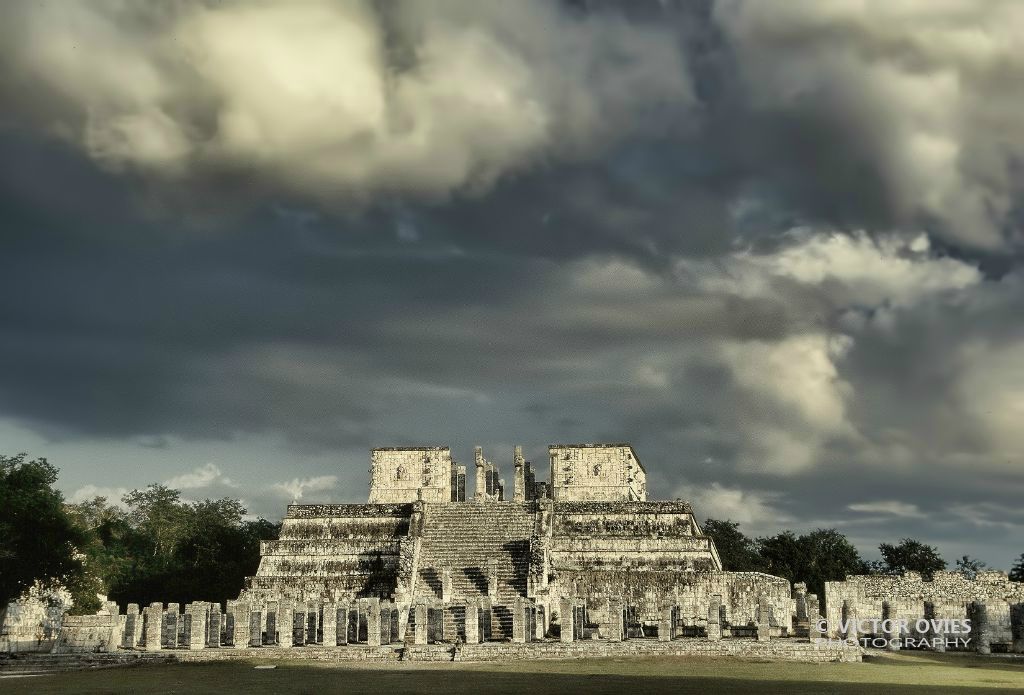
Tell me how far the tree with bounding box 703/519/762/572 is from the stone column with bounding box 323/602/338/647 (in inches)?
1517

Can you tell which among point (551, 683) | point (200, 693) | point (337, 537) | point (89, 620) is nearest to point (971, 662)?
point (551, 683)

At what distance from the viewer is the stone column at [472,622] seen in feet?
110

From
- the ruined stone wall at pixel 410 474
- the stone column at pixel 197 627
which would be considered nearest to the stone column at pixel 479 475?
the ruined stone wall at pixel 410 474

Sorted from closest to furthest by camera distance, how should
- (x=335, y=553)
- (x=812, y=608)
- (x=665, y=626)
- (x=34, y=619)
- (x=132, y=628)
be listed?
(x=665, y=626) → (x=132, y=628) → (x=812, y=608) → (x=335, y=553) → (x=34, y=619)

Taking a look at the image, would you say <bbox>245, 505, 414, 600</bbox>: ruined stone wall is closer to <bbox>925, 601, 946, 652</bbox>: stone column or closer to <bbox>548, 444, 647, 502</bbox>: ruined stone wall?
<bbox>548, 444, 647, 502</bbox>: ruined stone wall

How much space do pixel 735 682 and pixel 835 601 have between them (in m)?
18.2

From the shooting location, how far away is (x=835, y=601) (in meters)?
41.2

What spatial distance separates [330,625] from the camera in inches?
1378

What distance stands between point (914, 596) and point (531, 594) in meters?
15.1

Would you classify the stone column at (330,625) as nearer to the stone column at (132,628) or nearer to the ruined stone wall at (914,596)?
the stone column at (132,628)

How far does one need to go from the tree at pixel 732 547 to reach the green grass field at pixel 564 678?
124ft

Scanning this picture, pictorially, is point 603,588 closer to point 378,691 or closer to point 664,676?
point 664,676

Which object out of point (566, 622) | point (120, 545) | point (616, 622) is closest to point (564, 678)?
point (566, 622)

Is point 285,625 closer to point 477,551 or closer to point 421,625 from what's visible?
point 421,625
